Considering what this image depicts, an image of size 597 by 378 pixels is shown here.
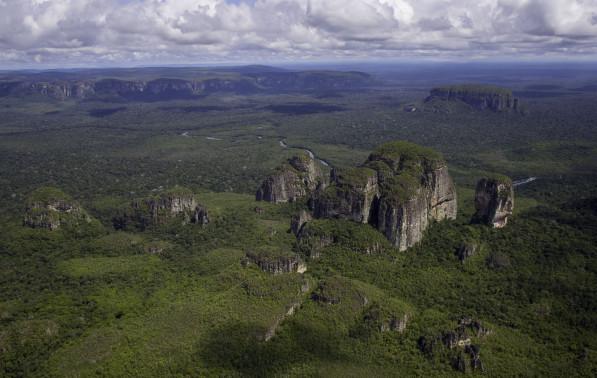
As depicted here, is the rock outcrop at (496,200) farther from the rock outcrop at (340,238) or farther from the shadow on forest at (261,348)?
the shadow on forest at (261,348)

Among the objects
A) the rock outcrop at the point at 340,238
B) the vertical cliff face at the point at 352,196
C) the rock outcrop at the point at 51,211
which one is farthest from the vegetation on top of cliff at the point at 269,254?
the rock outcrop at the point at 51,211

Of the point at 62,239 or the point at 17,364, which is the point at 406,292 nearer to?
the point at 17,364

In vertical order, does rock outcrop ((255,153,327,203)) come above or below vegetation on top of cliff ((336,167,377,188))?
below

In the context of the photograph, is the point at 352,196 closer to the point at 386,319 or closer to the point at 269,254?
the point at 269,254

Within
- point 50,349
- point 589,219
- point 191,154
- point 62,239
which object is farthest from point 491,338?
point 191,154

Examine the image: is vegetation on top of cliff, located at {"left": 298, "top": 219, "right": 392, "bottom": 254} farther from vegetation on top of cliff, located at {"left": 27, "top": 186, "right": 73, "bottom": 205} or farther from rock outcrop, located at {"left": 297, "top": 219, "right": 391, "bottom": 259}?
vegetation on top of cliff, located at {"left": 27, "top": 186, "right": 73, "bottom": 205}

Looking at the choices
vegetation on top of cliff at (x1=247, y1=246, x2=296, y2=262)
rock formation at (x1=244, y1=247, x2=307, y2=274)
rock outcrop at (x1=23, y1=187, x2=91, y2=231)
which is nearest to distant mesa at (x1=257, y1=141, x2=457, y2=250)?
rock formation at (x1=244, y1=247, x2=307, y2=274)

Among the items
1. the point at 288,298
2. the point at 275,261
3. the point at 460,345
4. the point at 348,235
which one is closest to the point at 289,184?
the point at 348,235
